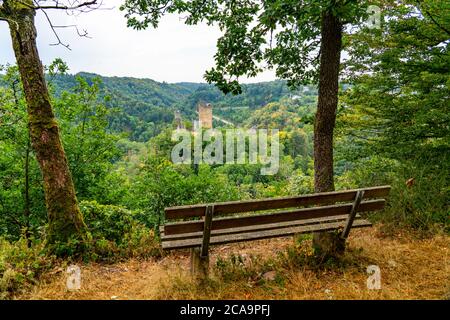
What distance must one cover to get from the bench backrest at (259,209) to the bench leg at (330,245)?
15.8 inches

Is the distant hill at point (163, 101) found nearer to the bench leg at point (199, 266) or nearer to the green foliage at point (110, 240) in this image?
the green foliage at point (110, 240)

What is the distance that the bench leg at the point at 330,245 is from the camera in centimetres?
396

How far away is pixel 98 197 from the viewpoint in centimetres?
1154

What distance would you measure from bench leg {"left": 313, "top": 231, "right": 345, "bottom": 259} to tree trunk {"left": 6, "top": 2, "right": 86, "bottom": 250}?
3108 millimetres


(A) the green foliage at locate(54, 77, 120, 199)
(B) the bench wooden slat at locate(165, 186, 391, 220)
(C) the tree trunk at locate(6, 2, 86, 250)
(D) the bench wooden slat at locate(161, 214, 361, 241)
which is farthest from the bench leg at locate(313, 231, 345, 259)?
(A) the green foliage at locate(54, 77, 120, 199)

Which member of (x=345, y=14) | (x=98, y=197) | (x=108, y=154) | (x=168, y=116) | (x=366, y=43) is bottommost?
(x=98, y=197)

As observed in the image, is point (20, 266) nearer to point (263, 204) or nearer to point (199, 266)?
point (199, 266)

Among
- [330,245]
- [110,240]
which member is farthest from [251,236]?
[110,240]

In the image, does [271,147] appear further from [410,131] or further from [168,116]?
[410,131]

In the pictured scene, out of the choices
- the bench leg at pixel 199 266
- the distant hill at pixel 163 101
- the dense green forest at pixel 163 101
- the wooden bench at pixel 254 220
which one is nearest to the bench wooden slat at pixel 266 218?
the wooden bench at pixel 254 220

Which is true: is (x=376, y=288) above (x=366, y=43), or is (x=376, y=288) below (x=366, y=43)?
below

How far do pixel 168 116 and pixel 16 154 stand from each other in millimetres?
81948
